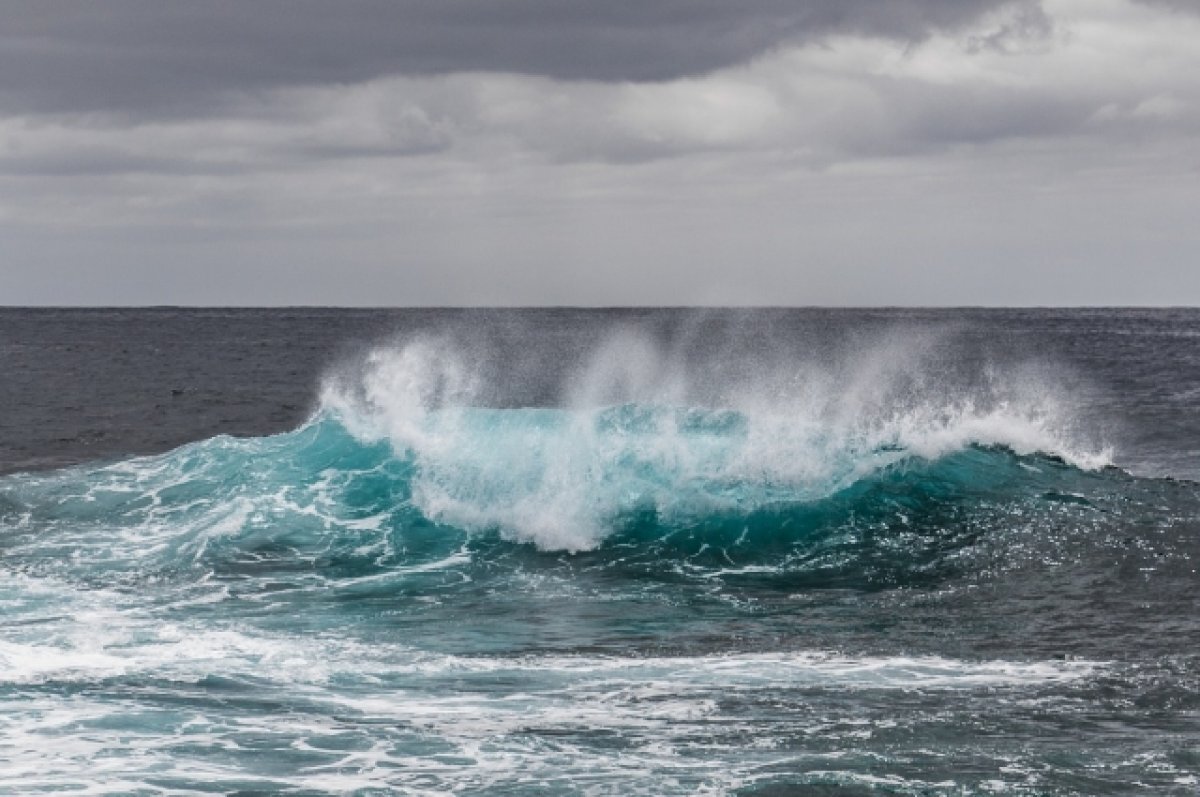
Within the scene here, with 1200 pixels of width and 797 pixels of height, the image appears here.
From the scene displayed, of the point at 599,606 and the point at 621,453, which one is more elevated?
the point at 621,453

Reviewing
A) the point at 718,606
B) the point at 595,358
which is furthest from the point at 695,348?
the point at 718,606

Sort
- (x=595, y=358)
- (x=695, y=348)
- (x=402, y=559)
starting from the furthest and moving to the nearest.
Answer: (x=695, y=348) < (x=595, y=358) < (x=402, y=559)

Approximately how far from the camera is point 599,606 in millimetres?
20844

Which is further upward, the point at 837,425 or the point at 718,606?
the point at 837,425

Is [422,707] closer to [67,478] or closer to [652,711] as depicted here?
[652,711]

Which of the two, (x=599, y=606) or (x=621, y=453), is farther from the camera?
(x=621, y=453)

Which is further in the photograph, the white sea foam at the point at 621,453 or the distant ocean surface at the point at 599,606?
the white sea foam at the point at 621,453

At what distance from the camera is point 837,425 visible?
99.1 feet

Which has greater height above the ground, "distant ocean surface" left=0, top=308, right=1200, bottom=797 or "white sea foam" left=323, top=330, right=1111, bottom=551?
"white sea foam" left=323, top=330, right=1111, bottom=551

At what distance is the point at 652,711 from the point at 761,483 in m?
12.8

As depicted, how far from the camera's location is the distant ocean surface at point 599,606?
1368 cm

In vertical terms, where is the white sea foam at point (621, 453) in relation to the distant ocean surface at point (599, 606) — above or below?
above

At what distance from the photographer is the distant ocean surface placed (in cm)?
1368

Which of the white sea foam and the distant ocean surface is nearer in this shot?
the distant ocean surface
